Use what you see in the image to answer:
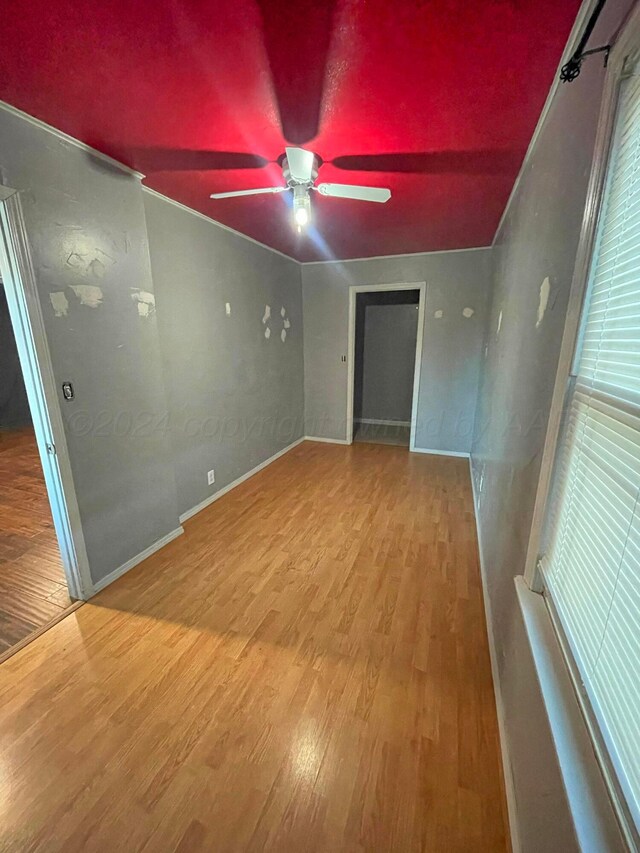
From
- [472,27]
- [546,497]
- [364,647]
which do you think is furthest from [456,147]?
[364,647]

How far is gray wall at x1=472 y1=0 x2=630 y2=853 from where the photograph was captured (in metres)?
0.81

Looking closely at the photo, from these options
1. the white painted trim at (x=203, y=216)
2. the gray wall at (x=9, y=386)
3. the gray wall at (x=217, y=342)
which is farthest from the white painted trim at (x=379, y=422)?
the gray wall at (x=9, y=386)

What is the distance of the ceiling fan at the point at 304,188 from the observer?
1548mm

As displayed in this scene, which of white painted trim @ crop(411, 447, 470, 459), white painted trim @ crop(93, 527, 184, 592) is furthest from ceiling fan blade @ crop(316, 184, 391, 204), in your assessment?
white painted trim @ crop(411, 447, 470, 459)

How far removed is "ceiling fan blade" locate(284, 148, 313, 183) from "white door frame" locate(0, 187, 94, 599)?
1179 mm

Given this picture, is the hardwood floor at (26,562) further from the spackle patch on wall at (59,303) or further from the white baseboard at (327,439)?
the white baseboard at (327,439)

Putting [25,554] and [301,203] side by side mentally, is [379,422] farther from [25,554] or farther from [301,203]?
[25,554]

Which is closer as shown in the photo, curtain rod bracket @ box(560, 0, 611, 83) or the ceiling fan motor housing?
curtain rod bracket @ box(560, 0, 611, 83)

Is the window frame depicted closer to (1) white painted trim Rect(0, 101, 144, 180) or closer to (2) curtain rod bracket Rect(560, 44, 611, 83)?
(2) curtain rod bracket Rect(560, 44, 611, 83)

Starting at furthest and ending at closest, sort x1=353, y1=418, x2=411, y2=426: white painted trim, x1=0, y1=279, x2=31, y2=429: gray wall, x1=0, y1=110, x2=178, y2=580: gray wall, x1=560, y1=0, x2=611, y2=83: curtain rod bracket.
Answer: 1. x1=353, y1=418, x2=411, y2=426: white painted trim
2. x1=0, y1=279, x2=31, y2=429: gray wall
3. x1=0, y1=110, x2=178, y2=580: gray wall
4. x1=560, y1=0, x2=611, y2=83: curtain rod bracket

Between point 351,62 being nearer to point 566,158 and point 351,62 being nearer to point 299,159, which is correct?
point 299,159

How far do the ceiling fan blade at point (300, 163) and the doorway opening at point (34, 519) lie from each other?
46.6 inches

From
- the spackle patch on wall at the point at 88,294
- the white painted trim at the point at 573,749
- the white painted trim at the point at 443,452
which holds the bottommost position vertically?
the white painted trim at the point at 443,452

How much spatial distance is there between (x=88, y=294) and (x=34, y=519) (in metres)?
1.95
